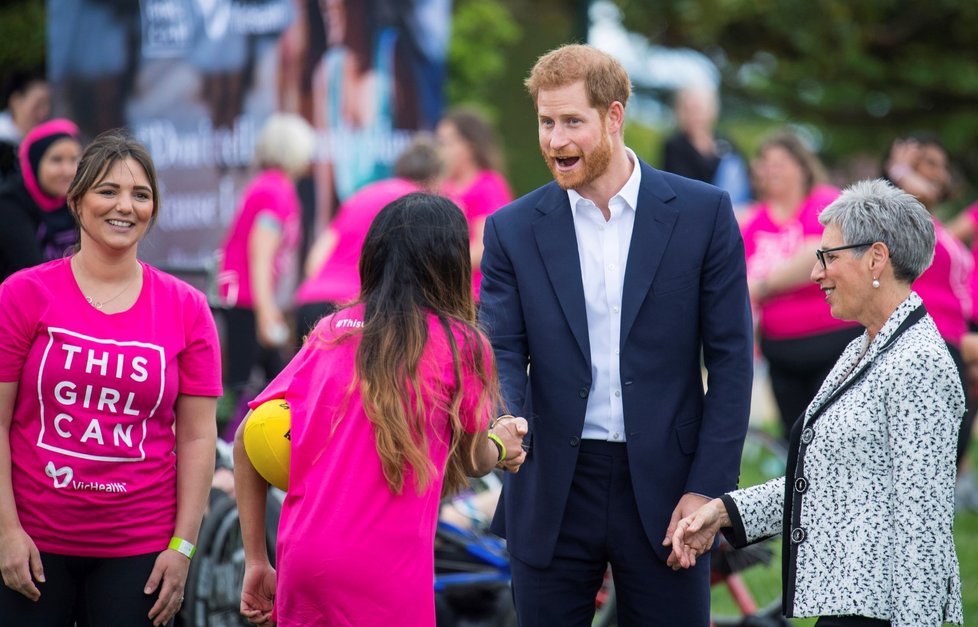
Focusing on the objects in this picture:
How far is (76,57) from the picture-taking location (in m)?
8.46

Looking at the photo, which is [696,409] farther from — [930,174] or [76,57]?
[76,57]

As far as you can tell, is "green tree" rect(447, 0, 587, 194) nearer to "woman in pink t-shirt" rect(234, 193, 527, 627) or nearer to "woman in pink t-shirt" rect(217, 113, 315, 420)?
"woman in pink t-shirt" rect(217, 113, 315, 420)

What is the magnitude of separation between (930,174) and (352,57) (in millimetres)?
4861

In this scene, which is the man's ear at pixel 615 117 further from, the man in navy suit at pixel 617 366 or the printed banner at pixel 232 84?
the printed banner at pixel 232 84

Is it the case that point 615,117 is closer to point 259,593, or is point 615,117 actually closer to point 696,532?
point 696,532

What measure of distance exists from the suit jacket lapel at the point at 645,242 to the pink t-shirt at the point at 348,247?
127 inches

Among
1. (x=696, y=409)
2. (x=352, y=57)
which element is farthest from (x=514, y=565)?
(x=352, y=57)

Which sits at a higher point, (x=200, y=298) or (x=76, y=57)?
(x=76, y=57)

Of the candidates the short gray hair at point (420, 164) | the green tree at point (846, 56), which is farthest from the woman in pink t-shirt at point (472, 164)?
the green tree at point (846, 56)

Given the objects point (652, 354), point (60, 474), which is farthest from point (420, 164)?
point (60, 474)

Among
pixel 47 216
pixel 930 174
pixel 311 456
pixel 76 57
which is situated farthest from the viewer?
pixel 76 57

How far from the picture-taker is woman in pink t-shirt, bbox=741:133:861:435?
685cm

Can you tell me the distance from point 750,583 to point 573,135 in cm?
376

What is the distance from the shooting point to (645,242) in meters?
3.84
